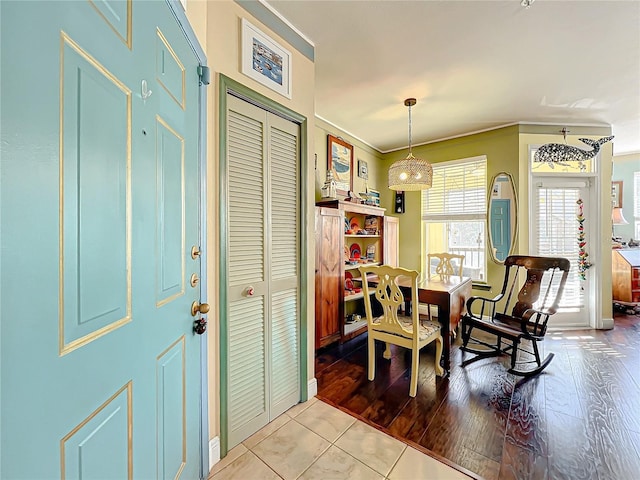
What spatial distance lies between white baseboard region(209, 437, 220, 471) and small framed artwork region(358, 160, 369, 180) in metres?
3.73

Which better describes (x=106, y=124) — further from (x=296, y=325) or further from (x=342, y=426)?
(x=342, y=426)

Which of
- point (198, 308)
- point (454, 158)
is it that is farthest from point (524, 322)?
point (198, 308)

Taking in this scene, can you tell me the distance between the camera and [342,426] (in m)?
1.86

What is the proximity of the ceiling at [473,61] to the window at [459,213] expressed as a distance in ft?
2.28

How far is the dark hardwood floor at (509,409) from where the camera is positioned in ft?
5.19

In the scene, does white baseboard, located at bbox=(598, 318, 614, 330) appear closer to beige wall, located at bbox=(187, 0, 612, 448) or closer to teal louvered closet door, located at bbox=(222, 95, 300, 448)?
beige wall, located at bbox=(187, 0, 612, 448)

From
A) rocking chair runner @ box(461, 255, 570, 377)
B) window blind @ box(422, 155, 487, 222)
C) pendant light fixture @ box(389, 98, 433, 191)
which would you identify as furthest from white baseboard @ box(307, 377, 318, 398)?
window blind @ box(422, 155, 487, 222)

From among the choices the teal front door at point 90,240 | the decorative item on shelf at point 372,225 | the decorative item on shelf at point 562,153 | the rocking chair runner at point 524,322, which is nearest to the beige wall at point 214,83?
the teal front door at point 90,240

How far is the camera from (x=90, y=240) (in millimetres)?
661

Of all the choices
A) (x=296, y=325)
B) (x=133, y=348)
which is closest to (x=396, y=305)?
(x=296, y=325)

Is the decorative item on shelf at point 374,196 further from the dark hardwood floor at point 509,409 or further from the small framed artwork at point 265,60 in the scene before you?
the small framed artwork at point 265,60

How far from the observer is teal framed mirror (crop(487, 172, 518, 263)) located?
3807 millimetres

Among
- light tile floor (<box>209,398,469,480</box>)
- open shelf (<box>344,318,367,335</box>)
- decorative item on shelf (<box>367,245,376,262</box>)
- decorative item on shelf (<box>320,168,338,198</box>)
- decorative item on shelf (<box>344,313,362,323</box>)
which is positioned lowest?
light tile floor (<box>209,398,469,480</box>)

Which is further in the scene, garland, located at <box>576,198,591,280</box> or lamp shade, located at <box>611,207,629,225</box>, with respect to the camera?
lamp shade, located at <box>611,207,629,225</box>
